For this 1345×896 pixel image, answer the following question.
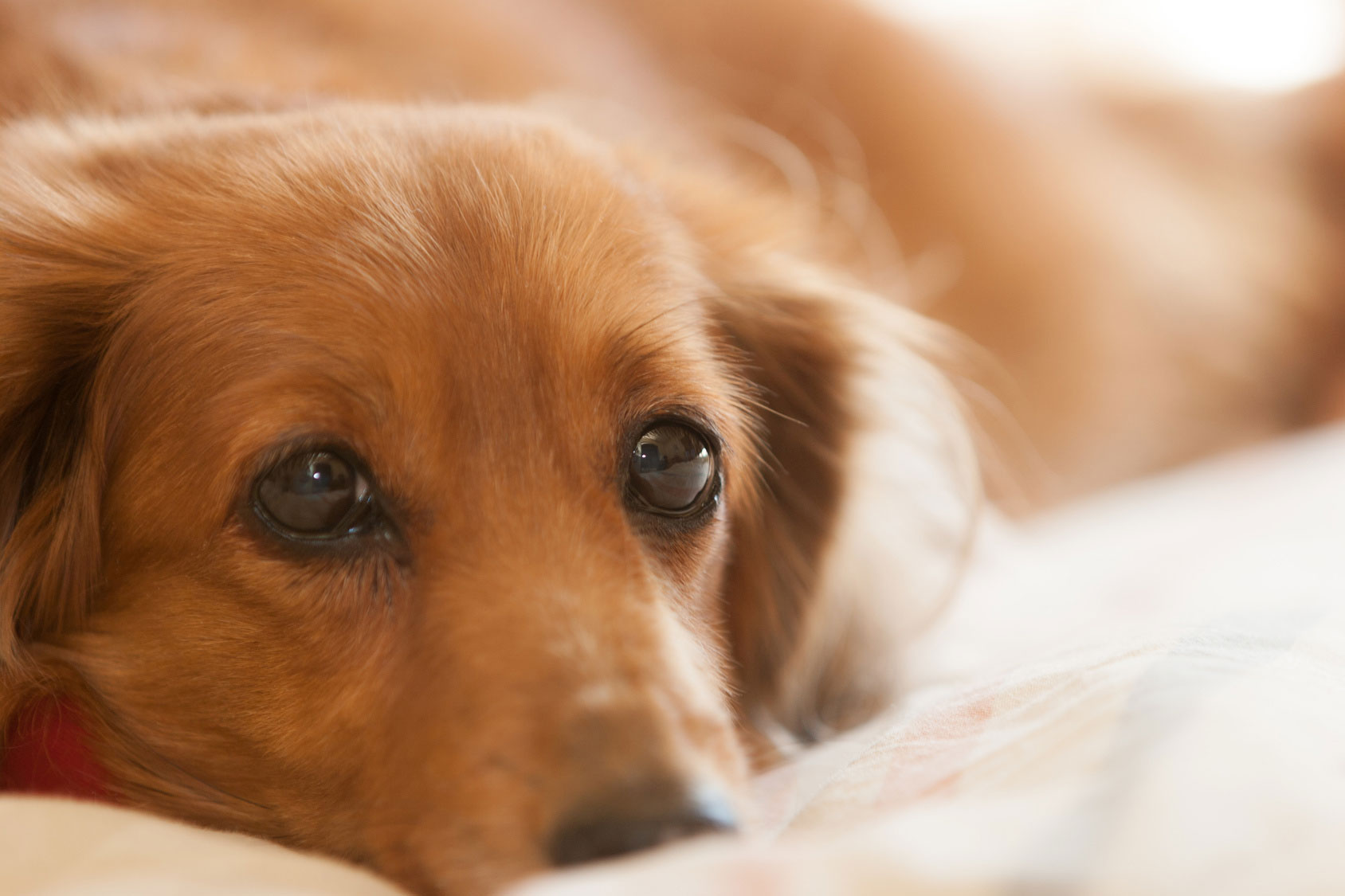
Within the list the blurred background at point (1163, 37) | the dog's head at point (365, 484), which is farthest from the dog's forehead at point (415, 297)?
the blurred background at point (1163, 37)

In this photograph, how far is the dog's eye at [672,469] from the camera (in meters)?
1.40

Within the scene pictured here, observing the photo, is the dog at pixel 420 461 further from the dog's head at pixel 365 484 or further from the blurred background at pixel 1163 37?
the blurred background at pixel 1163 37

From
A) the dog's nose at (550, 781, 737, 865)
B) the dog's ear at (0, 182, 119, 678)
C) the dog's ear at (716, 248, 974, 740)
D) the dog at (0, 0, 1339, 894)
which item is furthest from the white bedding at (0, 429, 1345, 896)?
the dog's ear at (0, 182, 119, 678)

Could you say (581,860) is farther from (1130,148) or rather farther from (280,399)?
(1130,148)

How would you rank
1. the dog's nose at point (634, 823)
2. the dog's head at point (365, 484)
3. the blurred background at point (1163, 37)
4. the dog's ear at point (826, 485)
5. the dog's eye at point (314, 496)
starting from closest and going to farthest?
1. the dog's nose at point (634, 823)
2. the dog's head at point (365, 484)
3. the dog's eye at point (314, 496)
4. the dog's ear at point (826, 485)
5. the blurred background at point (1163, 37)

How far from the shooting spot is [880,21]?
130 inches

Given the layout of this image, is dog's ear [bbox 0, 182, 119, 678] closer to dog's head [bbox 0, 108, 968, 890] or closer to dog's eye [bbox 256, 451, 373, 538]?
dog's head [bbox 0, 108, 968, 890]

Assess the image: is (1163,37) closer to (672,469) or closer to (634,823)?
(672,469)

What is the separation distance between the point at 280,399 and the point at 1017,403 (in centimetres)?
218

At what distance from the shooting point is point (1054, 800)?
0.84 meters

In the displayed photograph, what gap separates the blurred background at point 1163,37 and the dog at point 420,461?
1.83 m

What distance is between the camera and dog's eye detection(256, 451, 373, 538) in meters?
1.27

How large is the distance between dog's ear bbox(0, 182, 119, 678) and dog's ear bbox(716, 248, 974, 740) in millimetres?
785

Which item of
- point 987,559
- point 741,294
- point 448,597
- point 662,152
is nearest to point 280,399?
point 448,597
